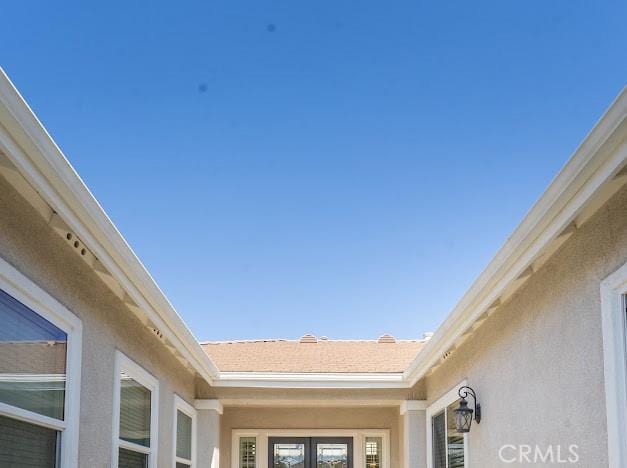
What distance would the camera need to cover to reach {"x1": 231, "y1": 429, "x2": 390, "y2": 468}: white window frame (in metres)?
11.4

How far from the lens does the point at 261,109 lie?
33.5 feet

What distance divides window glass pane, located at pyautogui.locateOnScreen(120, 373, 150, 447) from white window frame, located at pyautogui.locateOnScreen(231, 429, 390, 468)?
16.5ft

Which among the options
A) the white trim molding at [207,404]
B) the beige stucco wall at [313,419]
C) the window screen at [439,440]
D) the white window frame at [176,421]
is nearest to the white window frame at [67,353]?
the white window frame at [176,421]

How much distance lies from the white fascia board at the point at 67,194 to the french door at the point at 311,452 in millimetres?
6216

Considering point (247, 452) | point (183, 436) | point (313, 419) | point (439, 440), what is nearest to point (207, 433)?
point (183, 436)

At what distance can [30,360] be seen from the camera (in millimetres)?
3809

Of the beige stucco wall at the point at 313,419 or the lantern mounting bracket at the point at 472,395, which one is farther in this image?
the beige stucco wall at the point at 313,419

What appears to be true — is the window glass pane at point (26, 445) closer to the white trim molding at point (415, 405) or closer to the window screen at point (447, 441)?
the window screen at point (447, 441)

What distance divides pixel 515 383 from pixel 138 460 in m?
2.93

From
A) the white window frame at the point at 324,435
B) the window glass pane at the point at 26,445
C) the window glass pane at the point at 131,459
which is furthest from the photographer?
the white window frame at the point at 324,435

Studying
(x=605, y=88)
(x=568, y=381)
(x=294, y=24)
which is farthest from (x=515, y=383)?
(x=294, y=24)

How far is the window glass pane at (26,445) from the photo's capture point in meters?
3.50

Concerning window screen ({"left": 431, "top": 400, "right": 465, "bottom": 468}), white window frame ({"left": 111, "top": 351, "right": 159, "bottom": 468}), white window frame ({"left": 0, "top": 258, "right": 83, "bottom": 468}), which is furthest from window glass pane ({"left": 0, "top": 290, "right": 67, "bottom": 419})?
window screen ({"left": 431, "top": 400, "right": 465, "bottom": 468})

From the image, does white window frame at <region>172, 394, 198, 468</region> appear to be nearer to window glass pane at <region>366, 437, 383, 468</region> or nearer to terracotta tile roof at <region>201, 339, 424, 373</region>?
terracotta tile roof at <region>201, 339, 424, 373</region>
